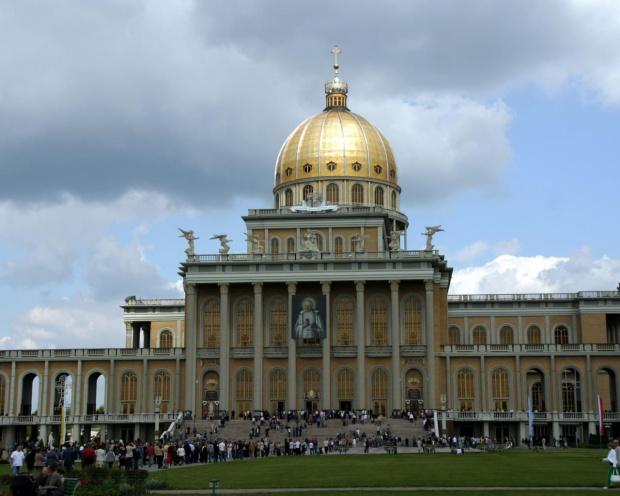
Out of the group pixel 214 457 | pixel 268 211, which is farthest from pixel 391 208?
pixel 214 457

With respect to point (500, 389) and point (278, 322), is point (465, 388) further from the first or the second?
point (278, 322)

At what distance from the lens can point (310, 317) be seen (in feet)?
294

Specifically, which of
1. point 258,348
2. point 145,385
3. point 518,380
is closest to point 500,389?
point 518,380

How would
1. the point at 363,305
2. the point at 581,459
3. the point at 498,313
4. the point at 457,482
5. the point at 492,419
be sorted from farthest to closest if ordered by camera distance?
the point at 498,313, the point at 363,305, the point at 492,419, the point at 581,459, the point at 457,482

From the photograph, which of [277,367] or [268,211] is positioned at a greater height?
[268,211]

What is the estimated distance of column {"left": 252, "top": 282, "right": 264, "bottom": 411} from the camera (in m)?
90.4

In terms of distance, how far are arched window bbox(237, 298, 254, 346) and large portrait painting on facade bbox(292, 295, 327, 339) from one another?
20.0 ft

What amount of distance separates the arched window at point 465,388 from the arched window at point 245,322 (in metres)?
19.9

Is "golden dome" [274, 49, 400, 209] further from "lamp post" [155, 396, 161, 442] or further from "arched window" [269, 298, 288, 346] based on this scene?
"lamp post" [155, 396, 161, 442]

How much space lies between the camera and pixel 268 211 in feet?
333

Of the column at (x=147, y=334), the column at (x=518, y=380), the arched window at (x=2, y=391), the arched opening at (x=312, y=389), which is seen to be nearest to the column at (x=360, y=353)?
the arched opening at (x=312, y=389)

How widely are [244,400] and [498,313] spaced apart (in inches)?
1361

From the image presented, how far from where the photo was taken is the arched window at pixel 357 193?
106 m

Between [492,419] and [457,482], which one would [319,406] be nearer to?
[492,419]
